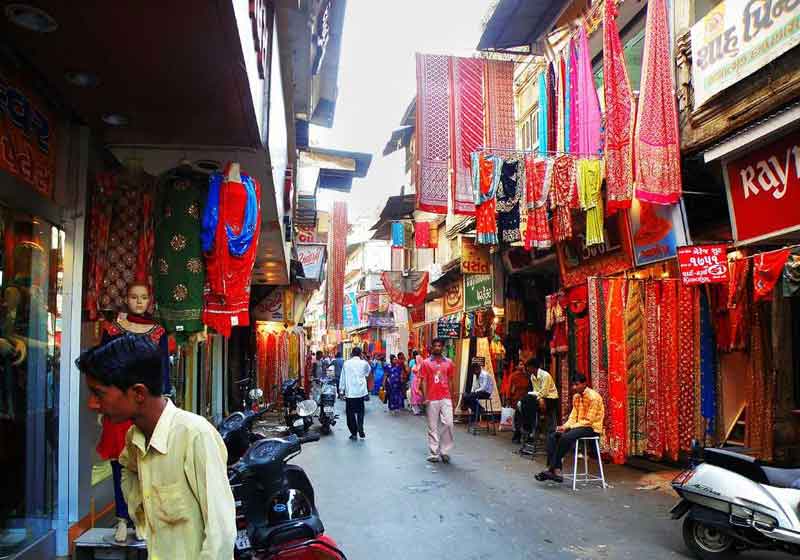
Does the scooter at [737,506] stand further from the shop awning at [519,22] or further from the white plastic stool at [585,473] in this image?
the shop awning at [519,22]

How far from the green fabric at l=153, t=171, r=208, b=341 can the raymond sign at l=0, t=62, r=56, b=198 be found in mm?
930

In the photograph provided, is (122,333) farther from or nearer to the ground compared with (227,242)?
nearer to the ground

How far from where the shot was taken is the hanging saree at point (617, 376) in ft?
32.3

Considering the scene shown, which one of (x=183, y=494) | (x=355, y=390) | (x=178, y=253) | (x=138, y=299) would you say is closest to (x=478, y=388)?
(x=355, y=390)

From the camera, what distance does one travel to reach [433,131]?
13000 mm

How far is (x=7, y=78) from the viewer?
4684 millimetres

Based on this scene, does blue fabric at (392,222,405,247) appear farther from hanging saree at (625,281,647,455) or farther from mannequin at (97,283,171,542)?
mannequin at (97,283,171,542)

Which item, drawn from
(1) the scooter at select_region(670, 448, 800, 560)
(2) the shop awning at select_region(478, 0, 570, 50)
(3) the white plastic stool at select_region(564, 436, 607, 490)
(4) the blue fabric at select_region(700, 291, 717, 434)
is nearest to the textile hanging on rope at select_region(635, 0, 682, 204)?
(4) the blue fabric at select_region(700, 291, 717, 434)

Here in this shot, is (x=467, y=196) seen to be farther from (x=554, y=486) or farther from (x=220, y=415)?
(x=220, y=415)

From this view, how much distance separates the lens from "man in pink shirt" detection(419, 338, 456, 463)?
1111cm

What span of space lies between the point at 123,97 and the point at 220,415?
11938 millimetres

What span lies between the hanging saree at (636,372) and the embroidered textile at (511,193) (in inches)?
116

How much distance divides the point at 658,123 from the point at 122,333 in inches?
291

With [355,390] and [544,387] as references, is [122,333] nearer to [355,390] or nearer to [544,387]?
[544,387]
